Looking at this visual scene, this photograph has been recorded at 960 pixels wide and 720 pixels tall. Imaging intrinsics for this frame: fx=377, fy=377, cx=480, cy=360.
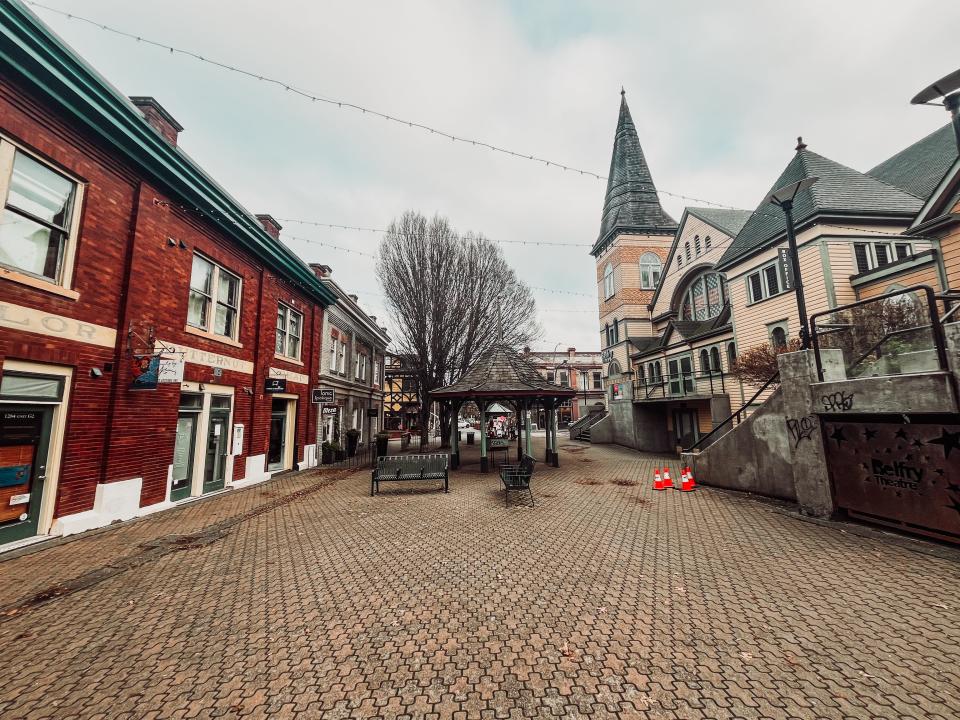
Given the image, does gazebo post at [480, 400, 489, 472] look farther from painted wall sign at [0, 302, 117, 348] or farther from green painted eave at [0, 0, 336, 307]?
painted wall sign at [0, 302, 117, 348]

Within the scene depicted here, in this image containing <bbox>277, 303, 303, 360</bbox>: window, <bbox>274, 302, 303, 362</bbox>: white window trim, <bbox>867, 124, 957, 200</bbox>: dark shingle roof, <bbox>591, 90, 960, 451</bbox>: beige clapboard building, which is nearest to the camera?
<bbox>274, 302, 303, 362</bbox>: white window trim

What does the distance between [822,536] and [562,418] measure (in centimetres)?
4560

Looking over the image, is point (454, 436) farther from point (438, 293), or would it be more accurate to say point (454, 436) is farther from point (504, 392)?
point (438, 293)

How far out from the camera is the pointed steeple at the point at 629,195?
3078cm

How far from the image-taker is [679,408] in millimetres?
21312

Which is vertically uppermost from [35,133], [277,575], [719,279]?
[719,279]

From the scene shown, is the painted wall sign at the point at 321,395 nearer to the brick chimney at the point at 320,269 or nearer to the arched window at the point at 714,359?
the brick chimney at the point at 320,269

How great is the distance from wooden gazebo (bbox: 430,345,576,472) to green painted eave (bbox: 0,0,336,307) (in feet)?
28.1

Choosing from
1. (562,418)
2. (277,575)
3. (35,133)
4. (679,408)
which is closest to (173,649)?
(277,575)

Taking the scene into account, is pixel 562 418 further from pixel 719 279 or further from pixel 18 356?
pixel 18 356

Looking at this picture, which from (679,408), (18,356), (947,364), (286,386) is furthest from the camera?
(679,408)

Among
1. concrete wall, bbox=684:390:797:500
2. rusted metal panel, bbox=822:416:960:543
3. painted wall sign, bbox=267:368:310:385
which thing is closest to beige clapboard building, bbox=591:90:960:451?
concrete wall, bbox=684:390:797:500

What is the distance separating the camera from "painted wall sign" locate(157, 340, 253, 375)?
8.59m

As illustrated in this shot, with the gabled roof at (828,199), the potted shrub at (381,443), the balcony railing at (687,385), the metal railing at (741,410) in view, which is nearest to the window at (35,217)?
the potted shrub at (381,443)
